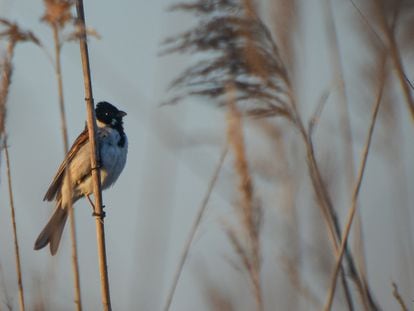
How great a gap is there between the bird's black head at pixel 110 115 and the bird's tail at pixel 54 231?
0.76m

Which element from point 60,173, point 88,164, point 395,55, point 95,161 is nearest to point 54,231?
point 60,173

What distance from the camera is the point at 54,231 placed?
4039mm

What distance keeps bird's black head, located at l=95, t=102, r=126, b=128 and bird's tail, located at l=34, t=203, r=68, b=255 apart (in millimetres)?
763

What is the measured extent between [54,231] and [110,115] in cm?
120

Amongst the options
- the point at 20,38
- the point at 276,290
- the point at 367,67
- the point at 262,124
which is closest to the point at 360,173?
the point at 367,67

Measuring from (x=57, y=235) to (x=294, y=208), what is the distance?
5.35ft

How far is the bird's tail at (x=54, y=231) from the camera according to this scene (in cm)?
367

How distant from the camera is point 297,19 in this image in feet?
7.68

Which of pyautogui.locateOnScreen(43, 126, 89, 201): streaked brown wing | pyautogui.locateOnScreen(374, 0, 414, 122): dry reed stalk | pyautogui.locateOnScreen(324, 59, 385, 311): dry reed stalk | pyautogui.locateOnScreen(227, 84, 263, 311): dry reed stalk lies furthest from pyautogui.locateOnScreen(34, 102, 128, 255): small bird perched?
pyautogui.locateOnScreen(374, 0, 414, 122): dry reed stalk

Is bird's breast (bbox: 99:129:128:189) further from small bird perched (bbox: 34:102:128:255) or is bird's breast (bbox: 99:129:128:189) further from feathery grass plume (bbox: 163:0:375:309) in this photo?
feathery grass plume (bbox: 163:0:375:309)

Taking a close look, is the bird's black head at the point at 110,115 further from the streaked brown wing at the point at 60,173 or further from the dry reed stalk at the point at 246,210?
the dry reed stalk at the point at 246,210

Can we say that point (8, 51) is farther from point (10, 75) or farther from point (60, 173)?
point (60, 173)

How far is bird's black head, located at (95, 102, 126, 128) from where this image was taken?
489cm

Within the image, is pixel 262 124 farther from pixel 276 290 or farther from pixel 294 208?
pixel 276 290
